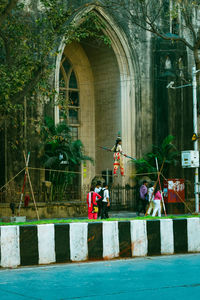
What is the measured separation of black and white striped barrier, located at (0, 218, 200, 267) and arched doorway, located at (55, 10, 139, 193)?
18.1m

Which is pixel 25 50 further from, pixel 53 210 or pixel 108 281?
pixel 108 281

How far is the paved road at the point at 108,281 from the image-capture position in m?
7.31

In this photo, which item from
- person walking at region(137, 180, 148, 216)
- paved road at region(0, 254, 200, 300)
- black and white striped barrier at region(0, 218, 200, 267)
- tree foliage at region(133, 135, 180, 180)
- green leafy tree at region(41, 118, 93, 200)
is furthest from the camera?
tree foliage at region(133, 135, 180, 180)

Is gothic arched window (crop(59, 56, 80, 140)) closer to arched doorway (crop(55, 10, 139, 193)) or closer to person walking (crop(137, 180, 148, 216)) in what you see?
arched doorway (crop(55, 10, 139, 193))

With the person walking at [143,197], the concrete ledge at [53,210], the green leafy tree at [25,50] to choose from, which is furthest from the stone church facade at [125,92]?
the green leafy tree at [25,50]

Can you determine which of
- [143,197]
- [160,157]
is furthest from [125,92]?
[143,197]

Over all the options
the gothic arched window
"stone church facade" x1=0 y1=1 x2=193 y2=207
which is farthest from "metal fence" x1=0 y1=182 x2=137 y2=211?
the gothic arched window

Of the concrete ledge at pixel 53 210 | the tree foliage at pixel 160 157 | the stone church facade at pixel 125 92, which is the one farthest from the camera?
the stone church facade at pixel 125 92

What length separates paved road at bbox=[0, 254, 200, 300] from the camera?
24.0ft

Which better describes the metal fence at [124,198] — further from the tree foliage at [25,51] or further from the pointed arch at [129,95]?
the tree foliage at [25,51]

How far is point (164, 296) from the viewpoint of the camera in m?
7.18

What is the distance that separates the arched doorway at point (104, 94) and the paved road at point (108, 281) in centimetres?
1989

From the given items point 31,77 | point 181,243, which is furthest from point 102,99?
point 181,243

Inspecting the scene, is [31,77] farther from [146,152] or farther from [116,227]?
[146,152]
